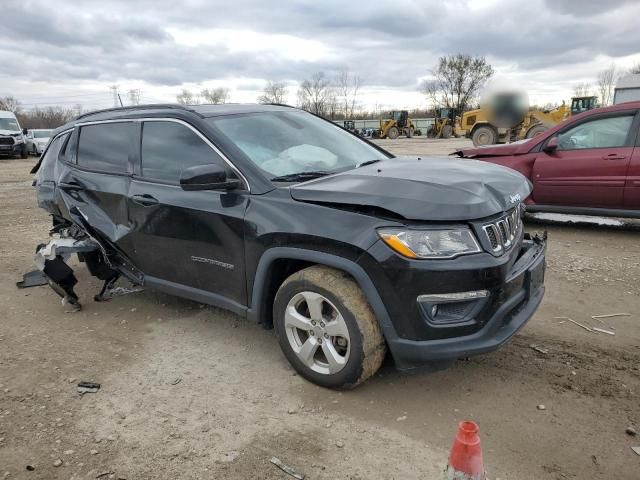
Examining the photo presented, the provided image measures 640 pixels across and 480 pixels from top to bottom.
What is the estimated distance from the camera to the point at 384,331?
280cm

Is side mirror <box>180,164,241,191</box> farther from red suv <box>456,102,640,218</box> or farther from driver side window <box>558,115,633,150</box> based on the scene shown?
driver side window <box>558,115,633,150</box>

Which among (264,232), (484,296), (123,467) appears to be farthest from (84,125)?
(484,296)

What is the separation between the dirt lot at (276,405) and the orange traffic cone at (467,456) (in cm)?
58

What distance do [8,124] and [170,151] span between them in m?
27.9

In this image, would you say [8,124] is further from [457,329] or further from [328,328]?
[457,329]

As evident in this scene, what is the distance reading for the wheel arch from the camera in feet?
9.10

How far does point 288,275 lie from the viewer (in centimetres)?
333

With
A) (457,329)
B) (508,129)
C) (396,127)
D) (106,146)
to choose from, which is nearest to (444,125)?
(396,127)

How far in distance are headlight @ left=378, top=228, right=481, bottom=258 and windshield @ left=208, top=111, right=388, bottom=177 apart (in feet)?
3.55

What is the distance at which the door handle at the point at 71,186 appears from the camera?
15.0 ft

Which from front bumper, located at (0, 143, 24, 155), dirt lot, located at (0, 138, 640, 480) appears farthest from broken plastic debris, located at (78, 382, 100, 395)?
front bumper, located at (0, 143, 24, 155)

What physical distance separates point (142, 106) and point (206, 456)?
293 cm

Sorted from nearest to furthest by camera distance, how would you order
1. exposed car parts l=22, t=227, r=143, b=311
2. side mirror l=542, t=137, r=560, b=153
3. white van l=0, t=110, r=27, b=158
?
1. exposed car parts l=22, t=227, r=143, b=311
2. side mirror l=542, t=137, r=560, b=153
3. white van l=0, t=110, r=27, b=158

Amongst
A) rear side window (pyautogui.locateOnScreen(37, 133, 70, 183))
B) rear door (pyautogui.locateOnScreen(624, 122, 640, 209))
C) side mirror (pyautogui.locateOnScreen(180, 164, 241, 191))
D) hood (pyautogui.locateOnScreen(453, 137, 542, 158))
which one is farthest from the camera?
hood (pyautogui.locateOnScreen(453, 137, 542, 158))
